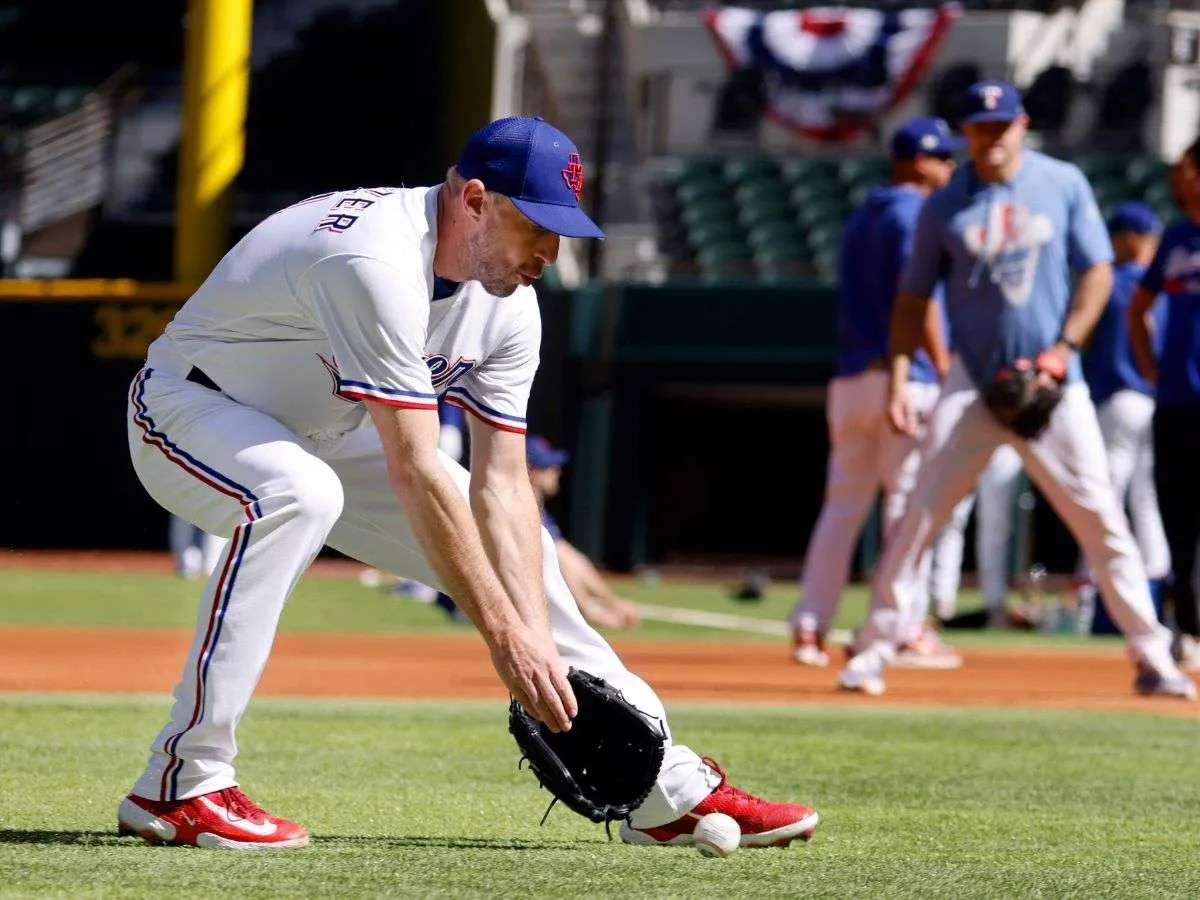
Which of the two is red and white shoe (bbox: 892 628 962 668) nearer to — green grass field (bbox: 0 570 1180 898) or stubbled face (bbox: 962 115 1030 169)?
green grass field (bbox: 0 570 1180 898)

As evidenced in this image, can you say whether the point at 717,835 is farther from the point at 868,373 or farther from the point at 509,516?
the point at 868,373

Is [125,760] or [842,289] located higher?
[842,289]

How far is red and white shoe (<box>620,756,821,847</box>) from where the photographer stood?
13.4 feet

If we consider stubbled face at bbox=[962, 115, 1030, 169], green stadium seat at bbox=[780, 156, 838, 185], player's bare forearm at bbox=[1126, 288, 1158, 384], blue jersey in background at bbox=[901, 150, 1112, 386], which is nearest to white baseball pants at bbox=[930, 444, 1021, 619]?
player's bare forearm at bbox=[1126, 288, 1158, 384]

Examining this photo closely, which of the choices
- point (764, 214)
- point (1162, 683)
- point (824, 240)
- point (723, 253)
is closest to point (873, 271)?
point (1162, 683)

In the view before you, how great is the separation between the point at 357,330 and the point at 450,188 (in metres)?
0.37

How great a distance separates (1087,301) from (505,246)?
3993mm

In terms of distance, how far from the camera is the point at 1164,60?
815 inches

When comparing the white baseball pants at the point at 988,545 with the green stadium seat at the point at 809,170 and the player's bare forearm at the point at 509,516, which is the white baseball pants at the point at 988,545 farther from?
the green stadium seat at the point at 809,170

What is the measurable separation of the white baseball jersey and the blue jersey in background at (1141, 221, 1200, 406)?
5115mm

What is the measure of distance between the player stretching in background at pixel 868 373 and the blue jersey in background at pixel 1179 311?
101 cm

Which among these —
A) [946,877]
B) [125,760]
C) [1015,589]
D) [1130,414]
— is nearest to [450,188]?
[946,877]

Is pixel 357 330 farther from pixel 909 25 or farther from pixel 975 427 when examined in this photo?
pixel 909 25

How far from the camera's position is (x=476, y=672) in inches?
332
